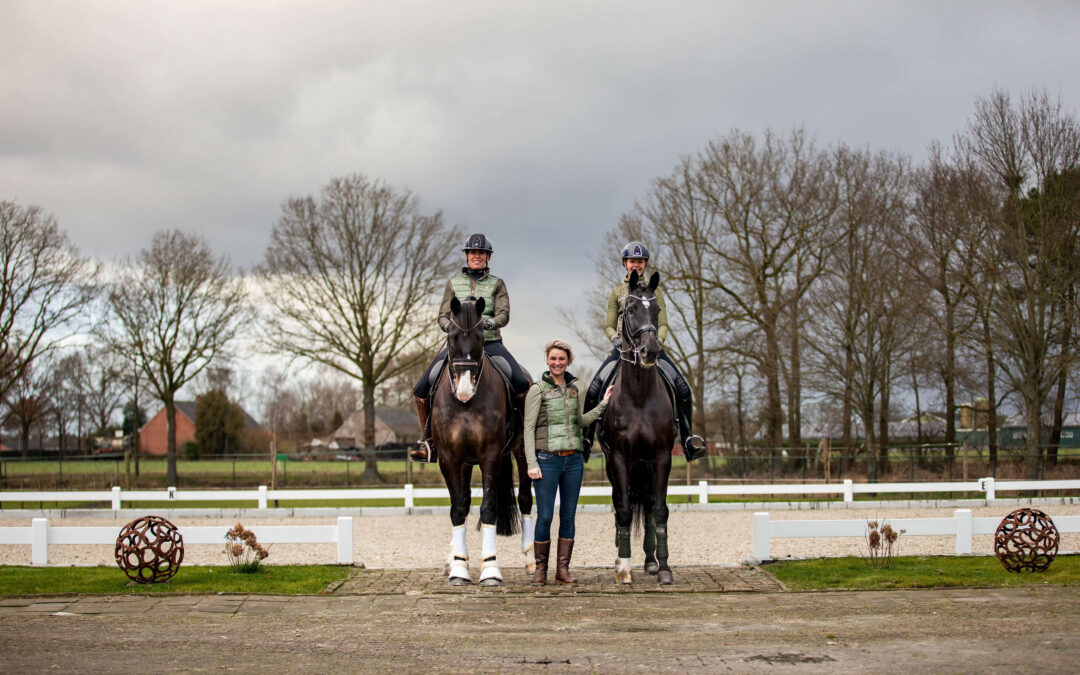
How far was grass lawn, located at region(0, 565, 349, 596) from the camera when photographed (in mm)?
9820

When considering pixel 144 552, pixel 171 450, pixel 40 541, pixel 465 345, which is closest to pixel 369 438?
pixel 171 450

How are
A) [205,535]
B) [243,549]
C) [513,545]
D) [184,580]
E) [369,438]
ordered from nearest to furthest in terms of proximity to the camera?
1. [184,580]
2. [243,549]
3. [205,535]
4. [513,545]
5. [369,438]

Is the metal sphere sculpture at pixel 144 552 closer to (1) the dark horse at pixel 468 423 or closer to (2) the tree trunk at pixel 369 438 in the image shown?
(1) the dark horse at pixel 468 423

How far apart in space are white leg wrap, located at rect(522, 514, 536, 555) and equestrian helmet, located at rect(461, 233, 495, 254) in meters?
3.29

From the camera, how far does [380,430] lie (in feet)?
269

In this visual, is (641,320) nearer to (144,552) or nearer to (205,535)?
(144,552)

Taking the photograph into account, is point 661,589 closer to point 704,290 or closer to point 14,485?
point 704,290

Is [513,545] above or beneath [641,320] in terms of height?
beneath

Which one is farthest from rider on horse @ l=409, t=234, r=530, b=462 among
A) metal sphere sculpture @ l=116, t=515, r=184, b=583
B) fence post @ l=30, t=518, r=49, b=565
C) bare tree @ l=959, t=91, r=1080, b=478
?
bare tree @ l=959, t=91, r=1080, b=478

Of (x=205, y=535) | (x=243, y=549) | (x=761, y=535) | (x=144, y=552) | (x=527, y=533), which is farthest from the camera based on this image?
(x=205, y=535)

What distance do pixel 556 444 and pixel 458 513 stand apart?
4.65 ft

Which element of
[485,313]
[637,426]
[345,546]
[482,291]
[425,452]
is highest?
[482,291]

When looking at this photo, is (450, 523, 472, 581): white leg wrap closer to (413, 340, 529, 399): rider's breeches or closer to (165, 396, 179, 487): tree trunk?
(413, 340, 529, 399): rider's breeches

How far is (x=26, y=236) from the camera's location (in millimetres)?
35719
